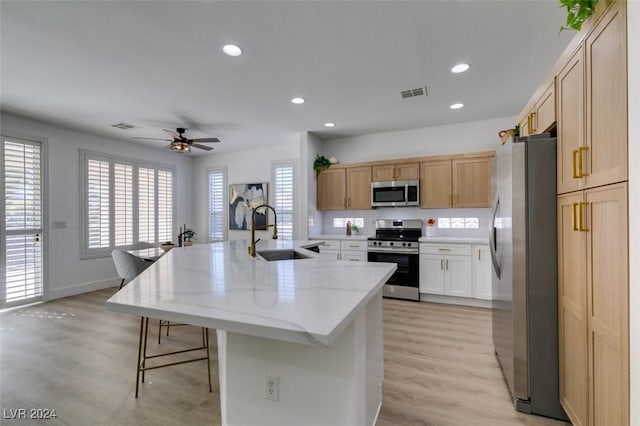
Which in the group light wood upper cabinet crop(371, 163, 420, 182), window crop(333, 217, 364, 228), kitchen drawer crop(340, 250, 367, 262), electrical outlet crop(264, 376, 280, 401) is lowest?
electrical outlet crop(264, 376, 280, 401)

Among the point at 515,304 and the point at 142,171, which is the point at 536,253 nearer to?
the point at 515,304

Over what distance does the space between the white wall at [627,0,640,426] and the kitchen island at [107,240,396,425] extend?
96 cm

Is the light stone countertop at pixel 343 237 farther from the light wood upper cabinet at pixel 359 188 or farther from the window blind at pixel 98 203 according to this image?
the window blind at pixel 98 203

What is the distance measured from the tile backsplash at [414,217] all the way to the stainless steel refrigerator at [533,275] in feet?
7.51

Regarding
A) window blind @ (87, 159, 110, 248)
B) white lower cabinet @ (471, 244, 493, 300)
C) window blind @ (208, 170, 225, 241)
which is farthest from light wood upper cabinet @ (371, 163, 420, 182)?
window blind @ (87, 159, 110, 248)

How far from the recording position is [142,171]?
5.68 meters

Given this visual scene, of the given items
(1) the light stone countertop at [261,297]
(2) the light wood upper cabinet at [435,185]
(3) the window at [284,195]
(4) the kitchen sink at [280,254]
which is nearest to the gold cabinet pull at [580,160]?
(1) the light stone countertop at [261,297]

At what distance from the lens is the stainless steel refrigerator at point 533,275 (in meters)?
1.82

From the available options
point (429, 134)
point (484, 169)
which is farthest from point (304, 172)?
point (484, 169)

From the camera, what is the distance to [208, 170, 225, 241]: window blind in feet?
21.1

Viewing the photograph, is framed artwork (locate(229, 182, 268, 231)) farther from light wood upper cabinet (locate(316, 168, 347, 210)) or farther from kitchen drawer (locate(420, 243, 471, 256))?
kitchen drawer (locate(420, 243, 471, 256))

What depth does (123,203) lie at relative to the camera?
5312 millimetres

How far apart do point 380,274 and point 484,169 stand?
3340 mm

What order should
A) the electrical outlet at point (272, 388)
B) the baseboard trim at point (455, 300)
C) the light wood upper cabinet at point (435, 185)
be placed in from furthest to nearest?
the light wood upper cabinet at point (435, 185) → the baseboard trim at point (455, 300) → the electrical outlet at point (272, 388)
